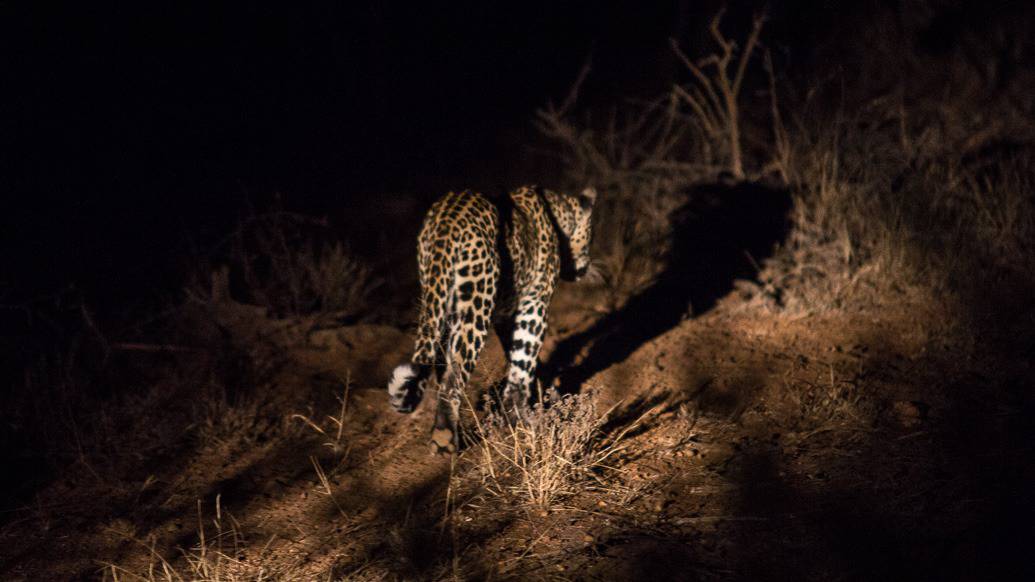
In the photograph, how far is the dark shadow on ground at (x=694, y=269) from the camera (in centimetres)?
540

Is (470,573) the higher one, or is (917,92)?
(917,92)

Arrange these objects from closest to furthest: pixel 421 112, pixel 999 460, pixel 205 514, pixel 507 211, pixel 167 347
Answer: pixel 999 460
pixel 205 514
pixel 507 211
pixel 167 347
pixel 421 112

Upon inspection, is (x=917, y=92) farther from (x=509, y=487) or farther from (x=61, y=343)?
(x=61, y=343)

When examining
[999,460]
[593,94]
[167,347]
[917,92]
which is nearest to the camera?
[999,460]

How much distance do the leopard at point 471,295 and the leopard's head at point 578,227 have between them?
497 mm

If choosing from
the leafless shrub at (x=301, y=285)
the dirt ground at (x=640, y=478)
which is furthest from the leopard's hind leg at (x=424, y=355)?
the leafless shrub at (x=301, y=285)

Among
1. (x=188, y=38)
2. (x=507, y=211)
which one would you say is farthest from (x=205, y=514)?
(x=188, y=38)

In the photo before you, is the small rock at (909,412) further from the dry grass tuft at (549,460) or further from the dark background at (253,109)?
the dark background at (253,109)

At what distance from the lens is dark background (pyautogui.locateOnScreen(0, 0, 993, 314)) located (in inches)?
269

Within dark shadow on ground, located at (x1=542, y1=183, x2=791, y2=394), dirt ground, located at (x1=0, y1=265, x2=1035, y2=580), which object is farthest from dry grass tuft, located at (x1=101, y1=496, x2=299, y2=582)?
dark shadow on ground, located at (x1=542, y1=183, x2=791, y2=394)

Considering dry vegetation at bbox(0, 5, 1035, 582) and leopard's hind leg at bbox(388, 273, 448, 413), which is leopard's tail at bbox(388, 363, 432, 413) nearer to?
leopard's hind leg at bbox(388, 273, 448, 413)

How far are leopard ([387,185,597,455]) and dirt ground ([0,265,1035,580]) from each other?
0.77 feet

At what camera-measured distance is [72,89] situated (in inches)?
306

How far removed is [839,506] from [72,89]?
27.3 feet
